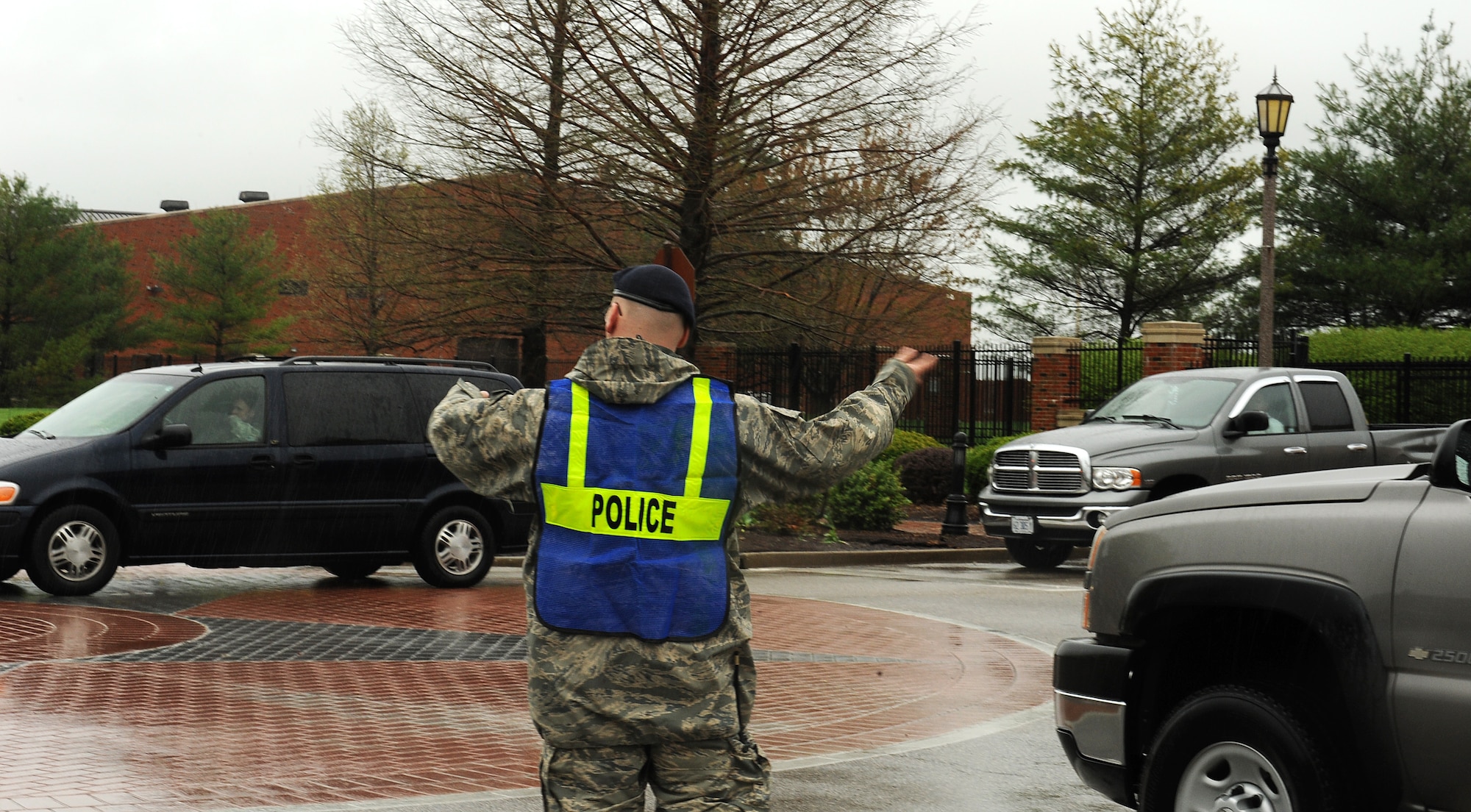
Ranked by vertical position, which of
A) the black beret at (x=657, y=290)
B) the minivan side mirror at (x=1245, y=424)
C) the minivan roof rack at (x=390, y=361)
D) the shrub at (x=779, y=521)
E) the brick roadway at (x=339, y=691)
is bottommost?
the brick roadway at (x=339, y=691)

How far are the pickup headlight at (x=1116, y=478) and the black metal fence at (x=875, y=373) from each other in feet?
28.3

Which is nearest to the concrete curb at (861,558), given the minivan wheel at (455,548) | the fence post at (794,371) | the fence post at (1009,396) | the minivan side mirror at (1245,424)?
the minivan wheel at (455,548)

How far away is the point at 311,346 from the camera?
3688 centimetres

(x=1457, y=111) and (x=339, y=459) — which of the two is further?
(x=1457, y=111)

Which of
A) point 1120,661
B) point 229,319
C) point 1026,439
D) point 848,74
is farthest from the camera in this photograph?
point 229,319

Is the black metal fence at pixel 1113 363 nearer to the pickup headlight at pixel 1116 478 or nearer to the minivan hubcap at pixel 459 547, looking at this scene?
the pickup headlight at pixel 1116 478

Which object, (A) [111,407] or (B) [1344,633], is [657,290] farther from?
(A) [111,407]

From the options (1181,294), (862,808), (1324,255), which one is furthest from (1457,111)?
(862,808)

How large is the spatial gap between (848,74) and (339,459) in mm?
8547

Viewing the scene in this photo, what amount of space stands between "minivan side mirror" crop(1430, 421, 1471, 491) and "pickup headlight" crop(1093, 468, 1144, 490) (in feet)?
35.3

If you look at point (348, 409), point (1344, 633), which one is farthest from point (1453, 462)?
point (348, 409)

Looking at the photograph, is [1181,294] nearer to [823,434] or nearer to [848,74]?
[848,74]

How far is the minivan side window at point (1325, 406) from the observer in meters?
15.5

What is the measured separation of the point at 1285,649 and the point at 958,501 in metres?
14.0
